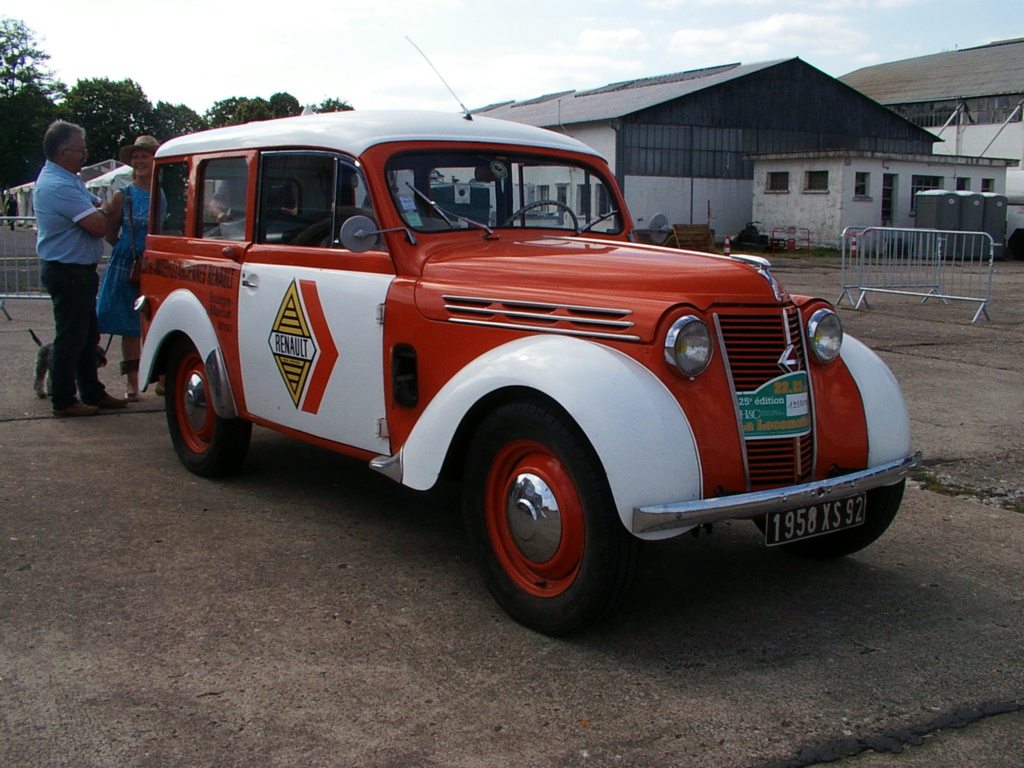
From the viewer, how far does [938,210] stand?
29734 millimetres

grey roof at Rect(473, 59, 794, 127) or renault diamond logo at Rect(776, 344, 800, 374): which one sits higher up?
grey roof at Rect(473, 59, 794, 127)

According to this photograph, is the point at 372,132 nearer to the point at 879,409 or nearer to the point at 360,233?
the point at 360,233

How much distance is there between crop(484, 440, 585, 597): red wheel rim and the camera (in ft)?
11.2

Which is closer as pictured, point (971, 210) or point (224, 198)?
point (224, 198)

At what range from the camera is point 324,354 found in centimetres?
453

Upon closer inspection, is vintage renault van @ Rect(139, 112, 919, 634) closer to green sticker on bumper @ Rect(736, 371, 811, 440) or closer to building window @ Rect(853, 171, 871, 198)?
green sticker on bumper @ Rect(736, 371, 811, 440)

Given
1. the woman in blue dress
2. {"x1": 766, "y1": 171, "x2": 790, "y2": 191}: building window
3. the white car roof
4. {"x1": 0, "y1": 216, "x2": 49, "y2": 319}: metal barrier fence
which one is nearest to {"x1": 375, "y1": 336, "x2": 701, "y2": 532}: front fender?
the white car roof

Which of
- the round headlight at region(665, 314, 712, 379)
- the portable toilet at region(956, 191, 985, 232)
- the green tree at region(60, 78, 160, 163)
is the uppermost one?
the green tree at region(60, 78, 160, 163)

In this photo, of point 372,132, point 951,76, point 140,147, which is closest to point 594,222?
point 372,132

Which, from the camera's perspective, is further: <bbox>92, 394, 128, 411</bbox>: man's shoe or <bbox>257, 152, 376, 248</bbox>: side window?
<bbox>92, 394, 128, 411</bbox>: man's shoe

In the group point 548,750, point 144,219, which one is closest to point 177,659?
point 548,750

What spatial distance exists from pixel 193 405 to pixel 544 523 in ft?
9.40

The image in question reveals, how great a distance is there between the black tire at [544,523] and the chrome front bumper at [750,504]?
0.16m

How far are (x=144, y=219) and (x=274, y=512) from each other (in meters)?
3.21
